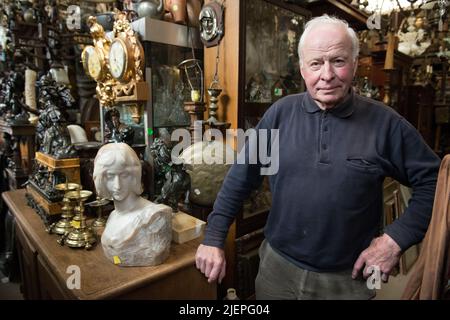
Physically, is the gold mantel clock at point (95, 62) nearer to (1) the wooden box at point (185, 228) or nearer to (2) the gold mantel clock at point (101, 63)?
(2) the gold mantel clock at point (101, 63)

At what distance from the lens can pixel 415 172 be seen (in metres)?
0.98

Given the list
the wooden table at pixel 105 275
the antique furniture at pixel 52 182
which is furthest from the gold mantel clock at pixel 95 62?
the wooden table at pixel 105 275

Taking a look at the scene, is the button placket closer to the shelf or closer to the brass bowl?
the brass bowl

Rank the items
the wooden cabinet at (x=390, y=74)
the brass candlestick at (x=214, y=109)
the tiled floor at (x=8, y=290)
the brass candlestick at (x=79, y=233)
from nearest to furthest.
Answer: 1. the brass candlestick at (x=79, y=233)
2. the brass candlestick at (x=214, y=109)
3. the tiled floor at (x=8, y=290)
4. the wooden cabinet at (x=390, y=74)

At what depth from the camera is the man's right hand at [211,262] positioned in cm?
107

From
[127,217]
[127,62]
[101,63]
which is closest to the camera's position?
[127,217]

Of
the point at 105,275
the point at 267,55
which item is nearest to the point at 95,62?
the point at 267,55

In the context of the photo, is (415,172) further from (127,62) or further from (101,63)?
(101,63)

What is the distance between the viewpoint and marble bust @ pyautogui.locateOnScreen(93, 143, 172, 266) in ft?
3.80

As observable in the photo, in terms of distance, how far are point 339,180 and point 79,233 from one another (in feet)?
3.70

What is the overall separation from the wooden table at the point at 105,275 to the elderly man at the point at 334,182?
0.75 feet

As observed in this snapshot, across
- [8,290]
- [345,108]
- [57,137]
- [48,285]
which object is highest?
→ [345,108]
